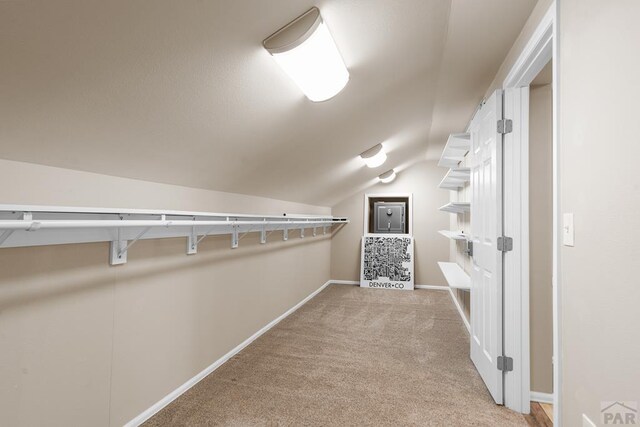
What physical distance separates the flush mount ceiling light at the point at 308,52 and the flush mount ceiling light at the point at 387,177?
12.6 feet

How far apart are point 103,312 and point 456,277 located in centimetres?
312

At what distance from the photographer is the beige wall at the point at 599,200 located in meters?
0.93

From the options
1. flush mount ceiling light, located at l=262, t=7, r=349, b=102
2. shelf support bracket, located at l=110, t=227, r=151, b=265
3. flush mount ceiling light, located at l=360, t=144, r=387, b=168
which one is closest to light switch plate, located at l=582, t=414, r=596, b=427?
flush mount ceiling light, located at l=262, t=7, r=349, b=102

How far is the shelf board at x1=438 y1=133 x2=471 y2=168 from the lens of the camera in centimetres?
299

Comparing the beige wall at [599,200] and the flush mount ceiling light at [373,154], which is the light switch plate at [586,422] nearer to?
the beige wall at [599,200]

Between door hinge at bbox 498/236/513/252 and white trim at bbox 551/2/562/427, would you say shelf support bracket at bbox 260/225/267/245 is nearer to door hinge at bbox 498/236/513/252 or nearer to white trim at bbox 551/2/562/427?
door hinge at bbox 498/236/513/252

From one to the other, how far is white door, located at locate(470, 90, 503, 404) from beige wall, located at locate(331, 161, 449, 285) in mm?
3094

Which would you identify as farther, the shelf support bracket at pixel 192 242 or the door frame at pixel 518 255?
the shelf support bracket at pixel 192 242

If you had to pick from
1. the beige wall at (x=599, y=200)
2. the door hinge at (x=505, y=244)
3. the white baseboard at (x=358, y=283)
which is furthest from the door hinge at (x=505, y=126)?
the white baseboard at (x=358, y=283)

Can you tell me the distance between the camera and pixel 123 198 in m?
1.72

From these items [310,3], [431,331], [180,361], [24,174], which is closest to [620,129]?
[310,3]

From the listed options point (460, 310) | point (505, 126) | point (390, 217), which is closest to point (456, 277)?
point (460, 310)

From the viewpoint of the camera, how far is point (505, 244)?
2092mm

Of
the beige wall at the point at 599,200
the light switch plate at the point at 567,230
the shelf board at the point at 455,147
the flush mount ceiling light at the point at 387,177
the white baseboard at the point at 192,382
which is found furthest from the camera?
the flush mount ceiling light at the point at 387,177
